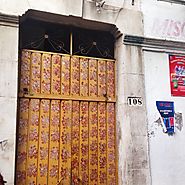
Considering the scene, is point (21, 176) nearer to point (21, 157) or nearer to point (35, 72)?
point (21, 157)

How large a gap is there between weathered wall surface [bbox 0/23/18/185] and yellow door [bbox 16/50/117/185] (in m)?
0.30

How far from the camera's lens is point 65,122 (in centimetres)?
562

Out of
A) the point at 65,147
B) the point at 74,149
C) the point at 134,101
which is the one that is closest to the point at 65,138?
the point at 65,147

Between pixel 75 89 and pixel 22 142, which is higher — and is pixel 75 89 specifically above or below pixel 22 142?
above

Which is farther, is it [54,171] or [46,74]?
[46,74]

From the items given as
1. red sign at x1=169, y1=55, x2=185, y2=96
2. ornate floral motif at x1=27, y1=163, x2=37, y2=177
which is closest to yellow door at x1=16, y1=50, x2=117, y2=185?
ornate floral motif at x1=27, y1=163, x2=37, y2=177

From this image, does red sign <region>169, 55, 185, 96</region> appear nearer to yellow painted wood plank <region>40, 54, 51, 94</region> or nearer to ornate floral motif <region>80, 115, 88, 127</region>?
ornate floral motif <region>80, 115, 88, 127</region>

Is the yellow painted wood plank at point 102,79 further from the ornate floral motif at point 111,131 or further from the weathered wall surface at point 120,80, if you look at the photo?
the ornate floral motif at point 111,131

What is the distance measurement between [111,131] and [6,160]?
7.04 ft

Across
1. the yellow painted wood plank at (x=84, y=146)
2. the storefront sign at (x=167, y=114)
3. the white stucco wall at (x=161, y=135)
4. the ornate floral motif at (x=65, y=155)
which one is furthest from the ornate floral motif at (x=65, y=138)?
the storefront sign at (x=167, y=114)

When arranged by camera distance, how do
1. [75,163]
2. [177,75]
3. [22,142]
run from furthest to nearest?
1. [177,75]
2. [75,163]
3. [22,142]

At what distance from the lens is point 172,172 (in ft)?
19.9

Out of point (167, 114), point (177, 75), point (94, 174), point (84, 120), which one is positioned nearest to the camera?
point (94, 174)

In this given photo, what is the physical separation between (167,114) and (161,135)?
1.57 feet
